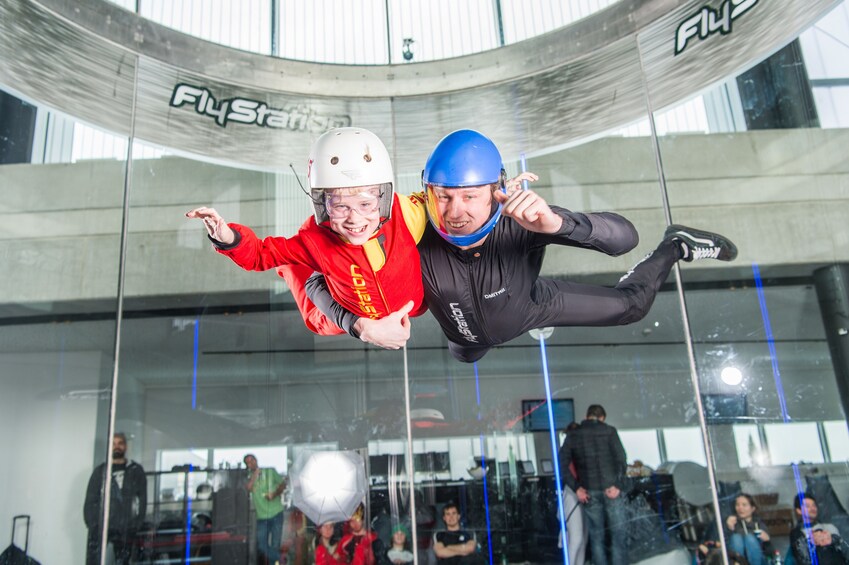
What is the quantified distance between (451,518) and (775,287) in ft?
10.3

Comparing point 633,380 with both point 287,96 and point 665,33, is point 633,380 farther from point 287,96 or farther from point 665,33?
point 287,96

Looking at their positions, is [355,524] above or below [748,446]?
below

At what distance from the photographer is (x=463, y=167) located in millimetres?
2217

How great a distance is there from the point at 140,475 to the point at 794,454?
500 centimetres

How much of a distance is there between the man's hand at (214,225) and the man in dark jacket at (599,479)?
3701 mm

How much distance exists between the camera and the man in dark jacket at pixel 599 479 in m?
5.00

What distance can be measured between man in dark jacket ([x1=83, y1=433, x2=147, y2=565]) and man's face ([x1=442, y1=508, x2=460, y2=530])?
2287 mm

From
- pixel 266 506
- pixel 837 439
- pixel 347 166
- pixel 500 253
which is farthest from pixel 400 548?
pixel 347 166

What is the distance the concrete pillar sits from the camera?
4.86 m

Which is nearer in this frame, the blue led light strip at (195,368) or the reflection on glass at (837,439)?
the reflection on glass at (837,439)

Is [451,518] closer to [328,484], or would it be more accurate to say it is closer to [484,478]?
[484,478]

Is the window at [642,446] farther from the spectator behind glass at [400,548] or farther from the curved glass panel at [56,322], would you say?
the curved glass panel at [56,322]

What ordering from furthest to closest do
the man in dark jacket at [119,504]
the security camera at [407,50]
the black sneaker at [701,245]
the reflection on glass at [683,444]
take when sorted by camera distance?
1. the security camera at [407,50]
2. the reflection on glass at [683,444]
3. the man in dark jacket at [119,504]
4. the black sneaker at [701,245]

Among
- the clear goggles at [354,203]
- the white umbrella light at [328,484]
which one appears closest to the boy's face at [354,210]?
the clear goggles at [354,203]
